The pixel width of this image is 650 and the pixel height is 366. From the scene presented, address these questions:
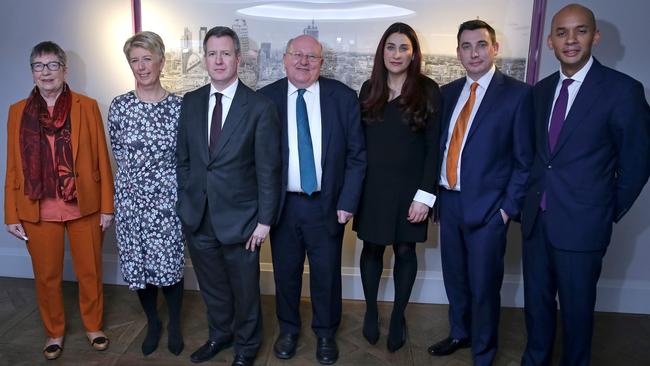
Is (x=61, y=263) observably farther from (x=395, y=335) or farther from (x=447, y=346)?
(x=447, y=346)

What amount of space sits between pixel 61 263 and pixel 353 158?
172 cm

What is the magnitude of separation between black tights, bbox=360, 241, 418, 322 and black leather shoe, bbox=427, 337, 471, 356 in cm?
27

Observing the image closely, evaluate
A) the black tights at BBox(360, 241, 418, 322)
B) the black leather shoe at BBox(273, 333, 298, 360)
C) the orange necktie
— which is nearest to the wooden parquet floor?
the black leather shoe at BBox(273, 333, 298, 360)

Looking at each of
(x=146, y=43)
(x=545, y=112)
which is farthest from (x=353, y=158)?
(x=146, y=43)

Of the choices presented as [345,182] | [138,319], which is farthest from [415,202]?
[138,319]

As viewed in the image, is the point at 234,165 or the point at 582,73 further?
the point at 234,165

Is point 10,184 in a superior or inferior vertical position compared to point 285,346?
superior

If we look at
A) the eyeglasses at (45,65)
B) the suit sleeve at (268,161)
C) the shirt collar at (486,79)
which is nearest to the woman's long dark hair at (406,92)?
the shirt collar at (486,79)

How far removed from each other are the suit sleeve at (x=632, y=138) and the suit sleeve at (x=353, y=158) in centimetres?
113

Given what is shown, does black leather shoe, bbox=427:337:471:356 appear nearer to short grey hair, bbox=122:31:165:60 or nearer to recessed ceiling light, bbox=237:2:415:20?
recessed ceiling light, bbox=237:2:415:20

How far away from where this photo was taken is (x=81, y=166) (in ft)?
8.93

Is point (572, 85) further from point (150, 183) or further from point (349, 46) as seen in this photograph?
point (150, 183)

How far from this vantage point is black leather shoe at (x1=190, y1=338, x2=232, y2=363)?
9.21 feet

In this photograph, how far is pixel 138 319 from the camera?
328 centimetres
